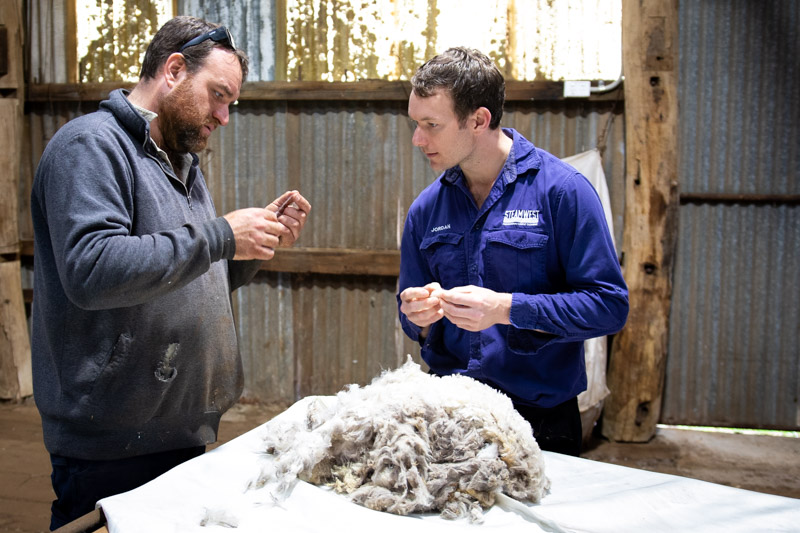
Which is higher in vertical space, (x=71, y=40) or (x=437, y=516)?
(x=71, y=40)

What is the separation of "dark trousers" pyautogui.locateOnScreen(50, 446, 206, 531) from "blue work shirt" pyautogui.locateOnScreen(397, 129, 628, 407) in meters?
1.00

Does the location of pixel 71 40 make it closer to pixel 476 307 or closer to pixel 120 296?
pixel 120 296

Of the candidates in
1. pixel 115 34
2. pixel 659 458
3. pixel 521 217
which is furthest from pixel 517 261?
pixel 115 34

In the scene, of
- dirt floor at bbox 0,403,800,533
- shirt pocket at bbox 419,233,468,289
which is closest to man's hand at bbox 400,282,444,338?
shirt pocket at bbox 419,233,468,289

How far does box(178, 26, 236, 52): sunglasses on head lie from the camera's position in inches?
82.7

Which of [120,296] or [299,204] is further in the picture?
[299,204]

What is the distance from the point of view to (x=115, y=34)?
18.5ft

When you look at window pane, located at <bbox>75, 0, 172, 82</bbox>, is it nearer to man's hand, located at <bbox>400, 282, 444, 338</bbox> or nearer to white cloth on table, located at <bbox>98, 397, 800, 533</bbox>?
man's hand, located at <bbox>400, 282, 444, 338</bbox>

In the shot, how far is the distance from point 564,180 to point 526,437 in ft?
2.74

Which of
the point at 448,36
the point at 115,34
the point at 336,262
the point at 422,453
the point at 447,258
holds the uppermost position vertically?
the point at 115,34

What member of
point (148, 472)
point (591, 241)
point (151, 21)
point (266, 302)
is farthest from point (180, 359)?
point (151, 21)

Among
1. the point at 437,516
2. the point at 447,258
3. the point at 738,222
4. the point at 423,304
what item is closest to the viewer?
the point at 437,516

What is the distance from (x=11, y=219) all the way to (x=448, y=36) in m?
3.96

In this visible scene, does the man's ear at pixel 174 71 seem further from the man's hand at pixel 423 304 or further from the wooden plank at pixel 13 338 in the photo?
the wooden plank at pixel 13 338
